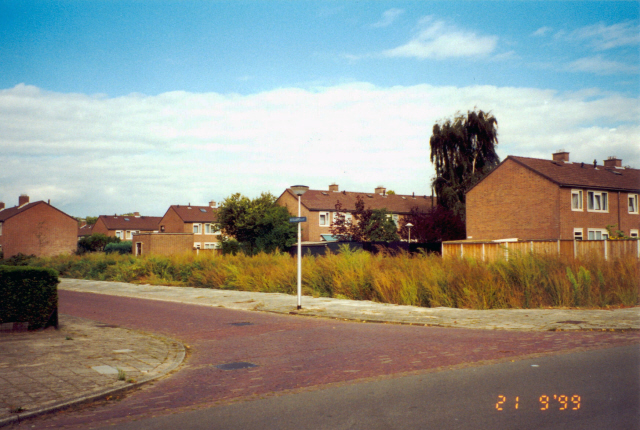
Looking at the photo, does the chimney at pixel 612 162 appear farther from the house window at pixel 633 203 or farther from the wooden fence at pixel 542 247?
the wooden fence at pixel 542 247

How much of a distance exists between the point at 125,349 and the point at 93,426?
419 cm

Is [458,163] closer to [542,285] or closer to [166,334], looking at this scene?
[542,285]

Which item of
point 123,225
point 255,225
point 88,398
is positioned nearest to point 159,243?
point 255,225

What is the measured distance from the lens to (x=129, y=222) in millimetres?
96500

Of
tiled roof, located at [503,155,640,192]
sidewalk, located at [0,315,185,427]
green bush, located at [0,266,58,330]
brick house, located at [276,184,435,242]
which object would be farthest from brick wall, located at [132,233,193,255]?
sidewalk, located at [0,315,185,427]

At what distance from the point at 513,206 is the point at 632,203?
10.4 meters

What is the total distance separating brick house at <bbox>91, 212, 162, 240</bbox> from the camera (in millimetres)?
91625

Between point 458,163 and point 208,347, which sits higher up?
point 458,163

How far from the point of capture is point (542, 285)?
1466 centimetres

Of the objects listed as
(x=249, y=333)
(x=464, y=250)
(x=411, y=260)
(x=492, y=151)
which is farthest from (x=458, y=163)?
(x=249, y=333)

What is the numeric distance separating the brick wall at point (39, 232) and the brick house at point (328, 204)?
3124 centimetres

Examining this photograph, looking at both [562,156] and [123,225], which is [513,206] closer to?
[562,156]

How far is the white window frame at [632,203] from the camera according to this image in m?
42.5

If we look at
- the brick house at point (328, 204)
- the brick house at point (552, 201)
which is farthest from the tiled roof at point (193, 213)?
the brick house at point (552, 201)
